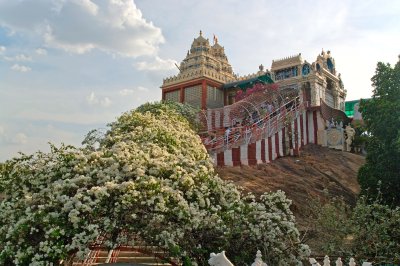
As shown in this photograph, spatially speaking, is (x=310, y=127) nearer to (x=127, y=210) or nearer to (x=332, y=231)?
(x=332, y=231)

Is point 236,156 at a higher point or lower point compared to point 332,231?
higher

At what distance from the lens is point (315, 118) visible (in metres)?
31.9

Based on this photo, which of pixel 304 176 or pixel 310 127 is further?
pixel 310 127

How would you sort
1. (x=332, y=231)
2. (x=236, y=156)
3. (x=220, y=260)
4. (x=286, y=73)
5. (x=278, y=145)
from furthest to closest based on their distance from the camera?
(x=286, y=73) → (x=278, y=145) → (x=236, y=156) → (x=332, y=231) → (x=220, y=260)

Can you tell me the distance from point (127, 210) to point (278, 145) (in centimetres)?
1928

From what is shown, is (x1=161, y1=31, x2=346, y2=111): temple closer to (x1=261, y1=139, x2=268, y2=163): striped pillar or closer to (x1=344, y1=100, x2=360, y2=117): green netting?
(x1=344, y1=100, x2=360, y2=117): green netting

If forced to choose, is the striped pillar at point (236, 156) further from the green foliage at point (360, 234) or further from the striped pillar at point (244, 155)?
the green foliage at point (360, 234)

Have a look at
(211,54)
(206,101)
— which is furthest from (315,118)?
(211,54)

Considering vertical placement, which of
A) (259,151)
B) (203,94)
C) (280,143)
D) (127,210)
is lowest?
(127,210)

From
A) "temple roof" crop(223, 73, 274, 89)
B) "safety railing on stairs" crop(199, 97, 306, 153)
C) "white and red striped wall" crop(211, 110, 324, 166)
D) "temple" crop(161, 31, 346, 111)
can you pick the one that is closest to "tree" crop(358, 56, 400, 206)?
"white and red striped wall" crop(211, 110, 324, 166)

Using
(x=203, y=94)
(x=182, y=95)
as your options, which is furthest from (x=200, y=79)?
(x=182, y=95)

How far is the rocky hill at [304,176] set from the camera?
18781 millimetres

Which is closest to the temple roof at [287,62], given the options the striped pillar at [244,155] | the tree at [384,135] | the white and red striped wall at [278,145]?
the white and red striped wall at [278,145]

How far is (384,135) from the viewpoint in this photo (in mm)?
15273
